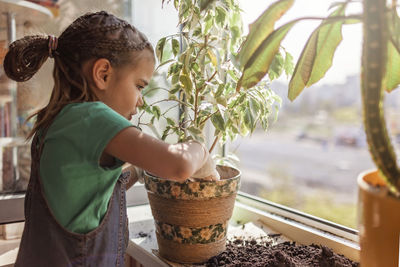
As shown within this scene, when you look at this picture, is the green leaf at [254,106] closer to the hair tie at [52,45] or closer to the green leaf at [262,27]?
the green leaf at [262,27]

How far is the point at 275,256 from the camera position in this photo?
92 centimetres

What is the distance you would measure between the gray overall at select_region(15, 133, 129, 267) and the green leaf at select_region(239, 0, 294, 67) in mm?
532

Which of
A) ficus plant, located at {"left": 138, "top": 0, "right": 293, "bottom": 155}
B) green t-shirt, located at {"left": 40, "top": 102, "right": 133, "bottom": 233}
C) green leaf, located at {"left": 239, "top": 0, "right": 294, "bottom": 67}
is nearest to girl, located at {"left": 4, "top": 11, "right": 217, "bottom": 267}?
green t-shirt, located at {"left": 40, "top": 102, "right": 133, "bottom": 233}

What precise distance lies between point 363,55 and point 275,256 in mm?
591

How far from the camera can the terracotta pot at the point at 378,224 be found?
1.69 feet

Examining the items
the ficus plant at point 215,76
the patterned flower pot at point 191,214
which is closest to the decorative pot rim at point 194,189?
the patterned flower pot at point 191,214

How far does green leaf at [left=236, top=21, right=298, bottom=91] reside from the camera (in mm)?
661

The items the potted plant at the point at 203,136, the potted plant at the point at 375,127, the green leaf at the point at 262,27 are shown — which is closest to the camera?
the potted plant at the point at 375,127

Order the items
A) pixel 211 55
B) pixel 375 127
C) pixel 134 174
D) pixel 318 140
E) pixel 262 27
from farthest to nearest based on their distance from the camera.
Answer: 1. pixel 318 140
2. pixel 134 174
3. pixel 211 55
4. pixel 262 27
5. pixel 375 127

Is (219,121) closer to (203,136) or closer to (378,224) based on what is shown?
(203,136)

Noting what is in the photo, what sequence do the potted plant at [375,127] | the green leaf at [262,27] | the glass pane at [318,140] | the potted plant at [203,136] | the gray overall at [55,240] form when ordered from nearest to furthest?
the potted plant at [375,127]
the green leaf at [262,27]
the gray overall at [55,240]
the potted plant at [203,136]
the glass pane at [318,140]

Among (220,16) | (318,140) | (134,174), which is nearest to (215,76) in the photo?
(220,16)

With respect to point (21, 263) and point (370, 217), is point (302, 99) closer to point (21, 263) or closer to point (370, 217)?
point (370, 217)

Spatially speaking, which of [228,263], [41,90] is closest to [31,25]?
[41,90]
